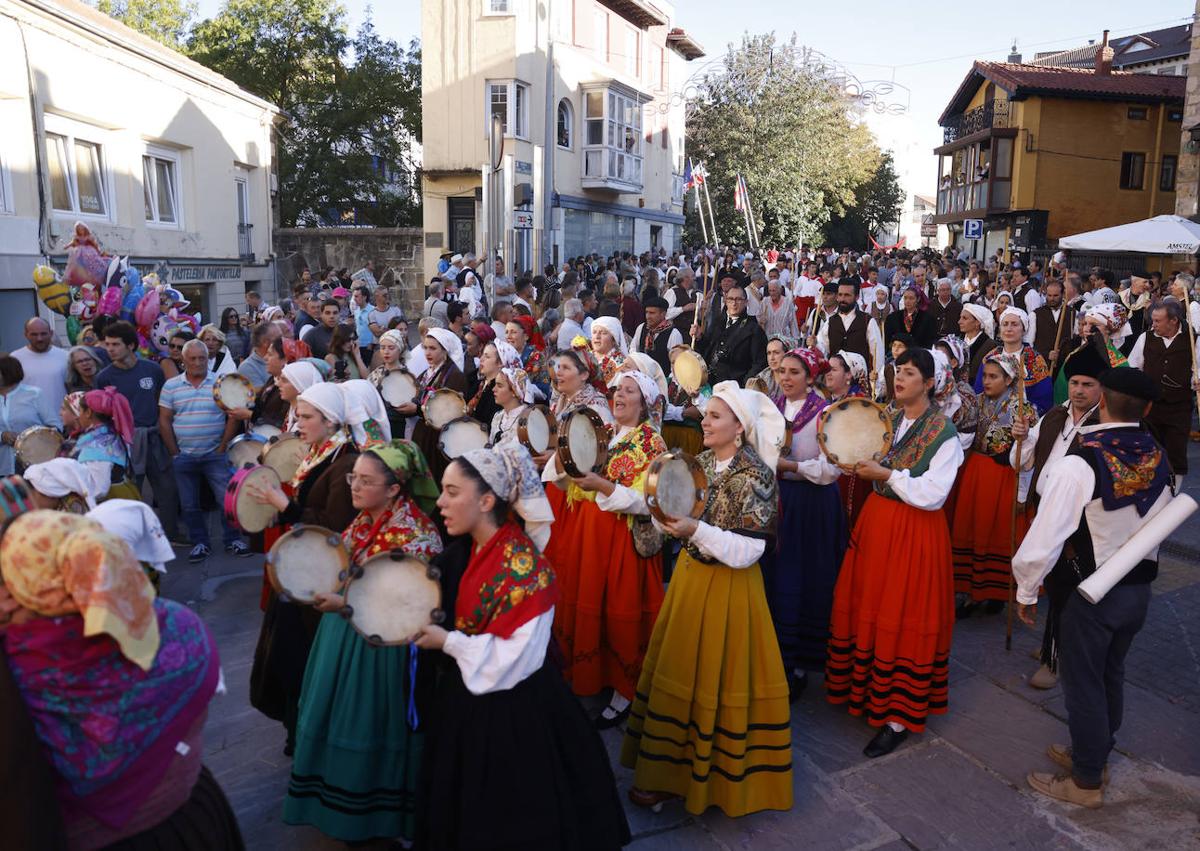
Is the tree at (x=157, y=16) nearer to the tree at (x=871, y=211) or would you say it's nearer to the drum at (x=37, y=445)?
the drum at (x=37, y=445)

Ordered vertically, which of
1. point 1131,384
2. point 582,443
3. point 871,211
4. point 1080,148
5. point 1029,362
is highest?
point 1080,148

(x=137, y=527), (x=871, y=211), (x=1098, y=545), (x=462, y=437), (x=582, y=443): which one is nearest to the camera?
(x=137, y=527)

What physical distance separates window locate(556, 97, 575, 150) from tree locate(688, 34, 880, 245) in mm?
8672

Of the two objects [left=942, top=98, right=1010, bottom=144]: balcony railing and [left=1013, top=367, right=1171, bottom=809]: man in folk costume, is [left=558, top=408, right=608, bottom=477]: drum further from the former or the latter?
[left=942, top=98, right=1010, bottom=144]: balcony railing

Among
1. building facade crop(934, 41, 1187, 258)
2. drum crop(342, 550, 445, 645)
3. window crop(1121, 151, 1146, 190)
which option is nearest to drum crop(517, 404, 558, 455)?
drum crop(342, 550, 445, 645)

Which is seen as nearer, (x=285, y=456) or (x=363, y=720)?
(x=363, y=720)

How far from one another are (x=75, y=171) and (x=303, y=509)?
1181cm

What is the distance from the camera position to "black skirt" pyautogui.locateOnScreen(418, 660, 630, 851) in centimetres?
293

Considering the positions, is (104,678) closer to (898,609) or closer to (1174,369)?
(898,609)

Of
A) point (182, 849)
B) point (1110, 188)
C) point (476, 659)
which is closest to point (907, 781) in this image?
point (476, 659)

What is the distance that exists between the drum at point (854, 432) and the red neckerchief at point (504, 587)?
2.03 meters

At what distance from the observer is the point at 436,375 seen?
713cm

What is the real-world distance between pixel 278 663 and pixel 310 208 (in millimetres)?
25368

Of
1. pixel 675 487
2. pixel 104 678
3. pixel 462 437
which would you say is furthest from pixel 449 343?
pixel 104 678
